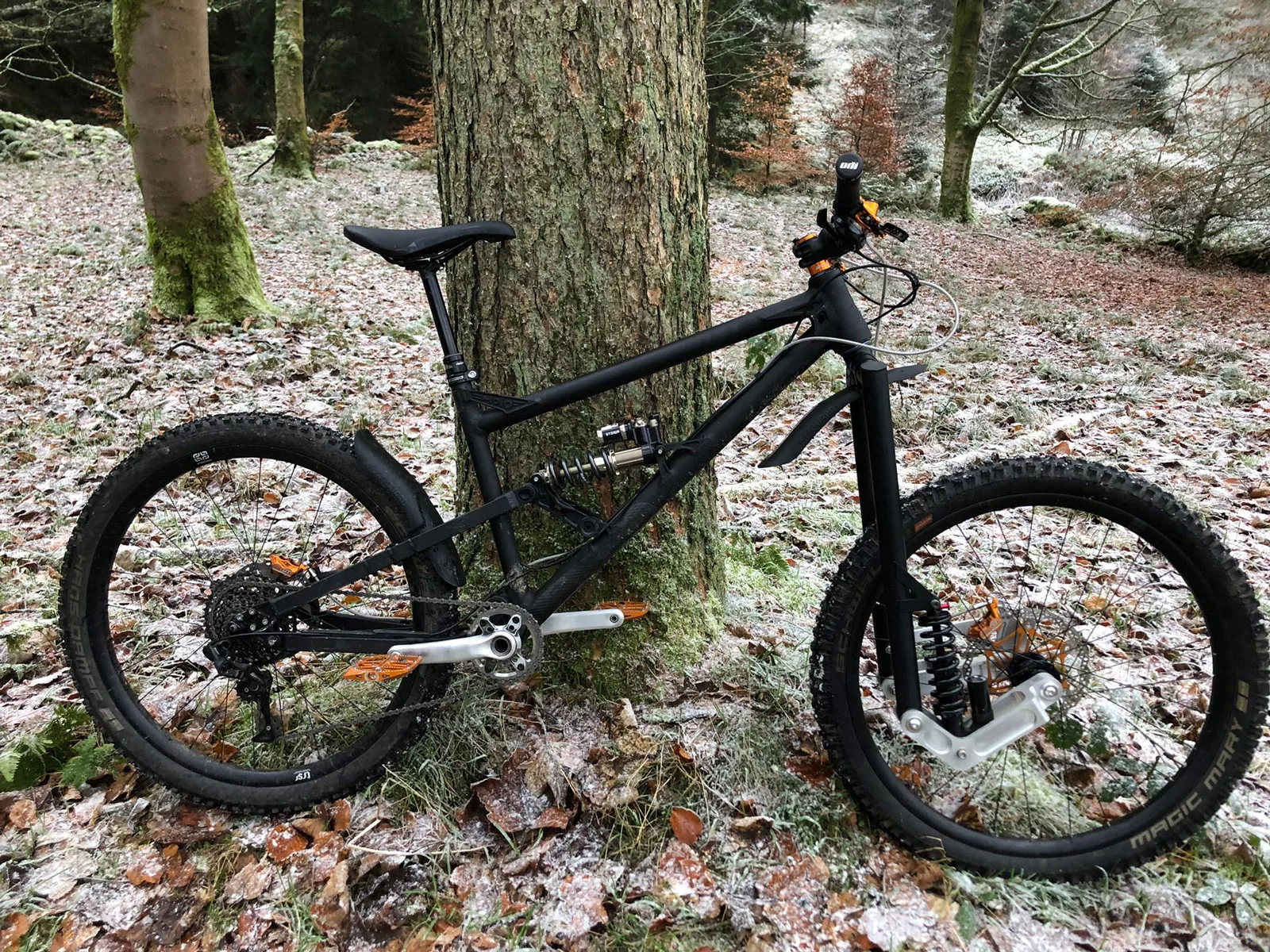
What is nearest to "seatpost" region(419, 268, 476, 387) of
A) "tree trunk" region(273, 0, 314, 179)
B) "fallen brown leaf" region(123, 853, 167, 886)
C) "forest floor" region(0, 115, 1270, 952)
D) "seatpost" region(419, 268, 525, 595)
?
"seatpost" region(419, 268, 525, 595)

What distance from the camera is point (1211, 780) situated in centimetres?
175

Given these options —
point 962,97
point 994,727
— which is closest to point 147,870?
point 994,727

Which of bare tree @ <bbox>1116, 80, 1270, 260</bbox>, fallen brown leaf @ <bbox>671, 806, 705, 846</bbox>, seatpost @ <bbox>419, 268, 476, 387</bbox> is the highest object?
bare tree @ <bbox>1116, 80, 1270, 260</bbox>

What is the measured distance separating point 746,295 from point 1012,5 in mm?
20397

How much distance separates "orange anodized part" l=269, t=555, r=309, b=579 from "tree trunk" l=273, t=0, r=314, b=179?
13037 mm

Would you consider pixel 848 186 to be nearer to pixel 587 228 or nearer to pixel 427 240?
pixel 587 228

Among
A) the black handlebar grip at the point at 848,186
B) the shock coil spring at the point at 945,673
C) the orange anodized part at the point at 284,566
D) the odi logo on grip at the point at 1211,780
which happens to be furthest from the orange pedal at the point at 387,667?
the odi logo on grip at the point at 1211,780

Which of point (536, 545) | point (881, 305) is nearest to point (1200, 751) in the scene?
point (881, 305)

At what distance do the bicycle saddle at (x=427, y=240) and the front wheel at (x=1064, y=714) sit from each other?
126cm

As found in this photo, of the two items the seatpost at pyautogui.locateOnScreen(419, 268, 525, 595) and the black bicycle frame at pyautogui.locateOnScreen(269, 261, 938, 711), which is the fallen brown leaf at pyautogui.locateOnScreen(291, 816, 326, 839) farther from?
the seatpost at pyautogui.locateOnScreen(419, 268, 525, 595)

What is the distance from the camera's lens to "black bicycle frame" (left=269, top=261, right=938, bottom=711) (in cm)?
182

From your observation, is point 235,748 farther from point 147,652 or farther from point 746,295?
point 746,295

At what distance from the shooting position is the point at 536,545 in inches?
90.4

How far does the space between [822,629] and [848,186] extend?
1094mm
